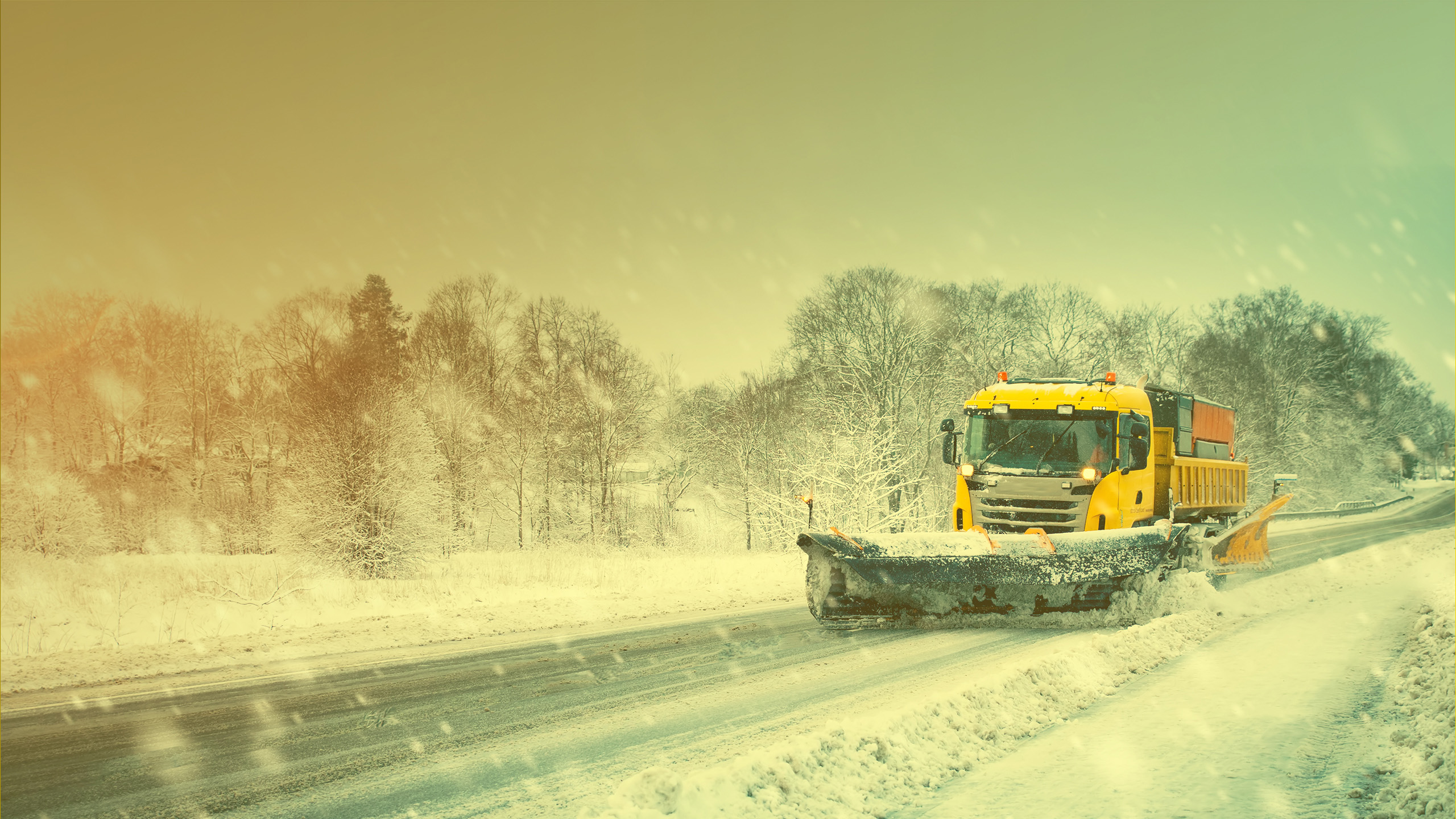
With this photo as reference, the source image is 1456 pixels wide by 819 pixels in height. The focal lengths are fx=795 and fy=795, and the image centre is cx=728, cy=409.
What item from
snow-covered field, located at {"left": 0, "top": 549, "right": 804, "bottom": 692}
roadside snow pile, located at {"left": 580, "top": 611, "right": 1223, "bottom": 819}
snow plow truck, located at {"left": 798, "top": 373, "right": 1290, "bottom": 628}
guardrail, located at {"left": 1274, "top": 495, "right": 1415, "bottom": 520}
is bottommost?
guardrail, located at {"left": 1274, "top": 495, "right": 1415, "bottom": 520}

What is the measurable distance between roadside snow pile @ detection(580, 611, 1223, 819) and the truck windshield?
4.09 m

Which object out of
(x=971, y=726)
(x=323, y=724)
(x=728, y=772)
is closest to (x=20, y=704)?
(x=323, y=724)

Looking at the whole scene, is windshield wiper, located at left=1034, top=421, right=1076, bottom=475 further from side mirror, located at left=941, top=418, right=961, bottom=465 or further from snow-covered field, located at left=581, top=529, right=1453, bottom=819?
snow-covered field, located at left=581, top=529, right=1453, bottom=819

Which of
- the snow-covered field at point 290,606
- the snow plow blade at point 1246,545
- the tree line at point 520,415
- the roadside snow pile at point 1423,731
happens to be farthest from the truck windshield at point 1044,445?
the tree line at point 520,415

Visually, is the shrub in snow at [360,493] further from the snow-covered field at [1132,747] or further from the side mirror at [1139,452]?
the snow-covered field at [1132,747]

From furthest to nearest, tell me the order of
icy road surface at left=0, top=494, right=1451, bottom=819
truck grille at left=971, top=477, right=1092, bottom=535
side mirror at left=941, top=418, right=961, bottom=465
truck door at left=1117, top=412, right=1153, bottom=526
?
side mirror at left=941, top=418, right=961, bottom=465, truck door at left=1117, top=412, right=1153, bottom=526, truck grille at left=971, top=477, right=1092, bottom=535, icy road surface at left=0, top=494, right=1451, bottom=819

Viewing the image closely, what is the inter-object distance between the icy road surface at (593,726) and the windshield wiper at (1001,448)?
2670 millimetres

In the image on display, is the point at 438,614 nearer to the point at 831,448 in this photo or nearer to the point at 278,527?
the point at 278,527

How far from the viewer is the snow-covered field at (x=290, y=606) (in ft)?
29.2

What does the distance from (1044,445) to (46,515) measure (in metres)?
30.3

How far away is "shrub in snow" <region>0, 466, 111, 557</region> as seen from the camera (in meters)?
25.1

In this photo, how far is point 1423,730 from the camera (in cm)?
529

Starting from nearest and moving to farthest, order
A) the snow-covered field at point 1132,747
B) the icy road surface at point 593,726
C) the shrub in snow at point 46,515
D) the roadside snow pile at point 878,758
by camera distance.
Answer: the roadside snow pile at point 878,758
the snow-covered field at point 1132,747
the icy road surface at point 593,726
the shrub in snow at point 46,515

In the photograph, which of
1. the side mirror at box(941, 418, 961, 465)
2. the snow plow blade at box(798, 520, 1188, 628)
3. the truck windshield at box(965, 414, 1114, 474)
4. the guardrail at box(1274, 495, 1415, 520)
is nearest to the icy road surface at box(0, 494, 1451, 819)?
the snow plow blade at box(798, 520, 1188, 628)
